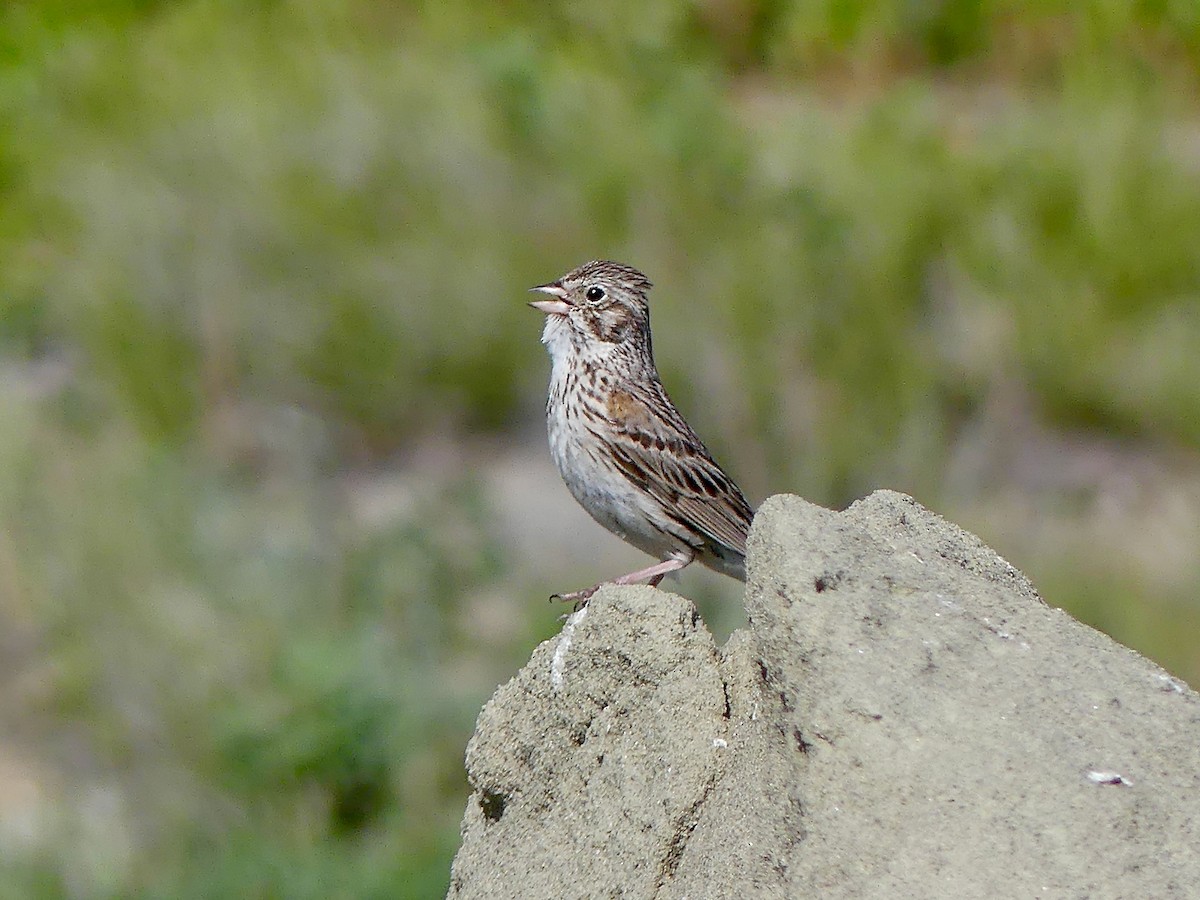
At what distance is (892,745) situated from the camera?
10.6ft

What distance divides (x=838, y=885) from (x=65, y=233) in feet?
55.1

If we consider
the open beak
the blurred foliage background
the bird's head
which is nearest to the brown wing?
the bird's head

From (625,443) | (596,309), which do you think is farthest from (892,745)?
(596,309)

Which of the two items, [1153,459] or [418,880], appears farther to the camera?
[1153,459]

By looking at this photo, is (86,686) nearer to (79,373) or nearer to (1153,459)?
(79,373)

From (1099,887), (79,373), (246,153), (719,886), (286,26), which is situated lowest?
(1099,887)

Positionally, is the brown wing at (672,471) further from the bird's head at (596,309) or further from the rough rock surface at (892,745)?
the rough rock surface at (892,745)

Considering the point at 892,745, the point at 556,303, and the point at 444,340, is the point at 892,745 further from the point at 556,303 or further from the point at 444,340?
the point at 444,340

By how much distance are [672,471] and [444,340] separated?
11.3m

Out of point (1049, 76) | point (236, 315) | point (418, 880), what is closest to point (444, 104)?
point (236, 315)

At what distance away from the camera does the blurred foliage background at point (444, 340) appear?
1174 centimetres

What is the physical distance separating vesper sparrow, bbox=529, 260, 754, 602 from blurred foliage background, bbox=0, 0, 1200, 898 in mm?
3577

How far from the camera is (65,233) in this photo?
61.8ft

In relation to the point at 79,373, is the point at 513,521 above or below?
below
